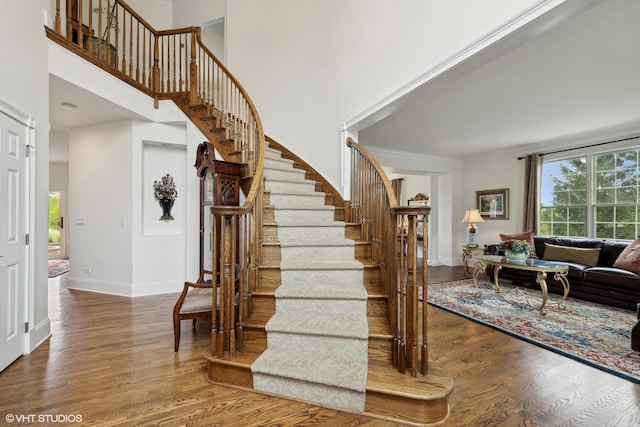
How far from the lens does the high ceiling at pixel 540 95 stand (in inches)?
90.7

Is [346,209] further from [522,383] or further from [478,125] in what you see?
[478,125]

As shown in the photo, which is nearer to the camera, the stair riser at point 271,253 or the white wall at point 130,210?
the stair riser at point 271,253

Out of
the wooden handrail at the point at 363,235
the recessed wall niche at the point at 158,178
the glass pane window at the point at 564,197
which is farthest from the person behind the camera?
the glass pane window at the point at 564,197

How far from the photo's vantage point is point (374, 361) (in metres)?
1.99

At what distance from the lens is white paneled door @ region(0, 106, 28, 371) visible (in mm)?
2193

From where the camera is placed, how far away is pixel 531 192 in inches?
220

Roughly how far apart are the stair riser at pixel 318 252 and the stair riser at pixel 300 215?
58 centimetres

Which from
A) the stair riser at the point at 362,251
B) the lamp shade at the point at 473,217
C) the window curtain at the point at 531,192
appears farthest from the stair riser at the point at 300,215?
the window curtain at the point at 531,192

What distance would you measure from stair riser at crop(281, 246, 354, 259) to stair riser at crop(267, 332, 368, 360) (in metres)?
0.81

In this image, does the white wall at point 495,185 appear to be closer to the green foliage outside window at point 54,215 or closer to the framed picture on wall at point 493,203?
the framed picture on wall at point 493,203

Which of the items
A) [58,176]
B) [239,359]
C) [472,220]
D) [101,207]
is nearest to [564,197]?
[472,220]

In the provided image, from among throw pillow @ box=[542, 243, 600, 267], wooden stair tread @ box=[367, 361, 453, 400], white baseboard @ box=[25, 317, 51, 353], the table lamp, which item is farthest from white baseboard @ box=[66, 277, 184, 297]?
throw pillow @ box=[542, 243, 600, 267]

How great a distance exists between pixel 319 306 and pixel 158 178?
12.2 ft

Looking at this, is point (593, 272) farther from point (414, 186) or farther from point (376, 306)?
point (414, 186)
